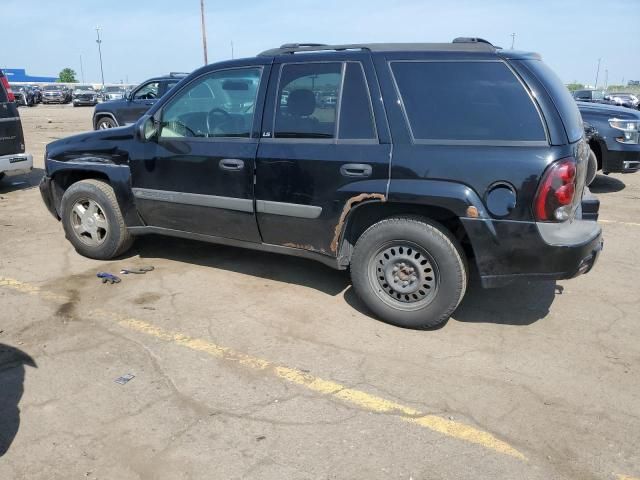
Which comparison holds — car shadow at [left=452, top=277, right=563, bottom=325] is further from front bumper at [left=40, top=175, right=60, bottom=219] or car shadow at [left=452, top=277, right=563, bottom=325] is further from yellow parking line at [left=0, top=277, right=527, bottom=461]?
front bumper at [left=40, top=175, right=60, bottom=219]

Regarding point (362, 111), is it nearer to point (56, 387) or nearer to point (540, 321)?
point (540, 321)

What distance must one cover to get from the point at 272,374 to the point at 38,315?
2060mm

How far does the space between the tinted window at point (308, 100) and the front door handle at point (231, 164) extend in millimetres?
383

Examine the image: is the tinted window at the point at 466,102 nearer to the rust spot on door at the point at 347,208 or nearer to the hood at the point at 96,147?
the rust spot on door at the point at 347,208

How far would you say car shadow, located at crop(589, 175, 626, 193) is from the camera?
947 cm

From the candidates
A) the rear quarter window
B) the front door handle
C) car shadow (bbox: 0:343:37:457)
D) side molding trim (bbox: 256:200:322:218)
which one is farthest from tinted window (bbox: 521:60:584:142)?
car shadow (bbox: 0:343:37:457)

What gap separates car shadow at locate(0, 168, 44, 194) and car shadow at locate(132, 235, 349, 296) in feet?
15.3

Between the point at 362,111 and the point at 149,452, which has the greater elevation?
the point at 362,111

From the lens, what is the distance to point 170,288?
479 centimetres

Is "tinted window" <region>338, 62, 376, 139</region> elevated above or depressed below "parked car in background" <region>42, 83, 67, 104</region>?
below

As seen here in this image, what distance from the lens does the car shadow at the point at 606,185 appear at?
9469mm

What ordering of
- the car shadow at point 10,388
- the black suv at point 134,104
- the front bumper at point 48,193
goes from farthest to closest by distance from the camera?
1. the black suv at point 134,104
2. the front bumper at point 48,193
3. the car shadow at point 10,388

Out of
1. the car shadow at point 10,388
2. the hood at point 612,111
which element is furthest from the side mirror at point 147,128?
the hood at point 612,111

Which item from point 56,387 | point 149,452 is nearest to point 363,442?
point 149,452
